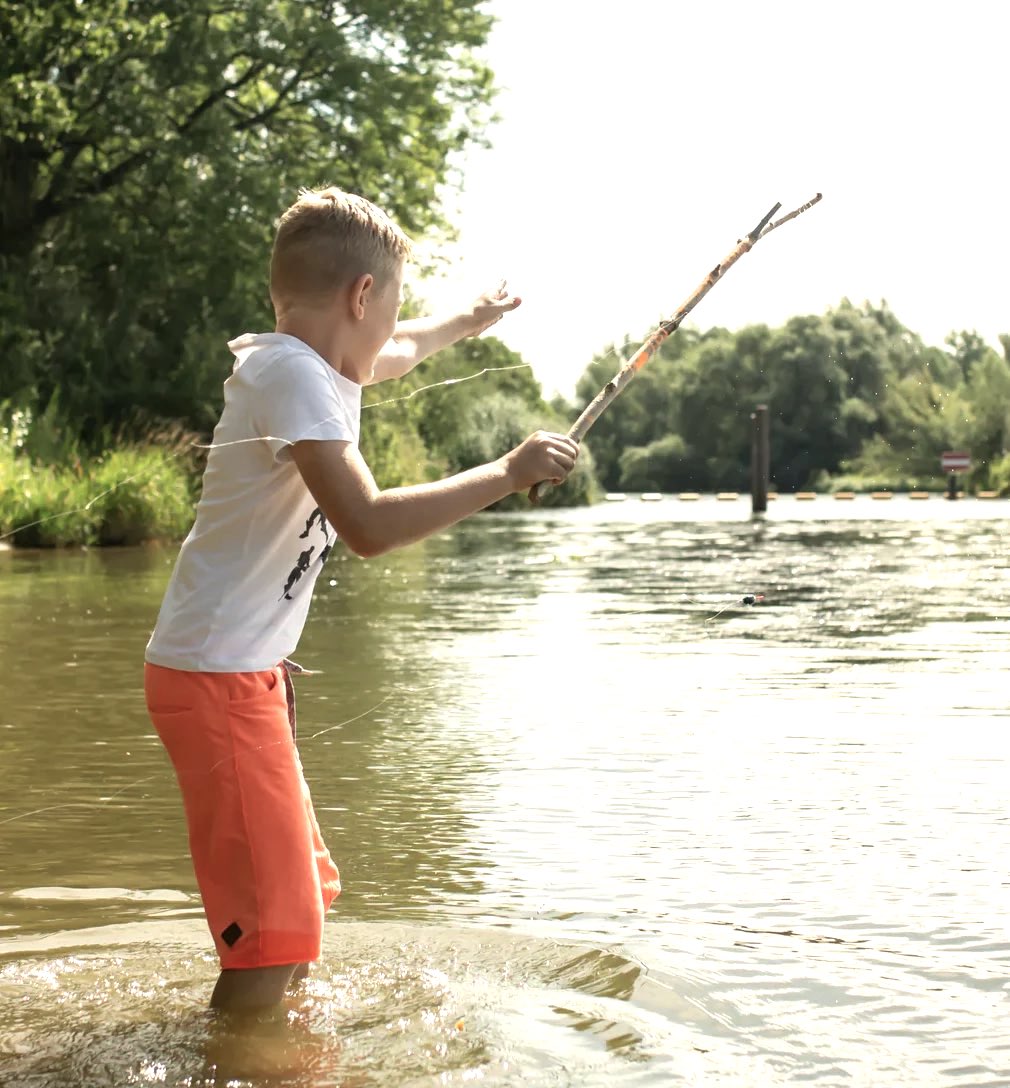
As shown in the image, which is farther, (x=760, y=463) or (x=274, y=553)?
(x=760, y=463)

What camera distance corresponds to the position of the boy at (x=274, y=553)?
10.1 ft

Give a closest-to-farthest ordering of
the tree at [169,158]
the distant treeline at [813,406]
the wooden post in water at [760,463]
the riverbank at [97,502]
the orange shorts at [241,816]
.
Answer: the orange shorts at [241,816] < the riverbank at [97,502] < the tree at [169,158] < the distant treeline at [813,406] < the wooden post in water at [760,463]

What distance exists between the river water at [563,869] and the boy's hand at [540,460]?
3.31ft

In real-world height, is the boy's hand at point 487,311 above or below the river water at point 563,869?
above

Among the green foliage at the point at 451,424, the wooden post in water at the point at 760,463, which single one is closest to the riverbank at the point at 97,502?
the green foliage at the point at 451,424

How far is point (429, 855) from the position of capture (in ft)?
16.2

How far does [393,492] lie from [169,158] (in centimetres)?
2784

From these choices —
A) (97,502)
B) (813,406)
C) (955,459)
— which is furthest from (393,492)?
(955,459)

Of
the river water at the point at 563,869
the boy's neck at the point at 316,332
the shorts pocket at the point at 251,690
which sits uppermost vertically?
the boy's neck at the point at 316,332

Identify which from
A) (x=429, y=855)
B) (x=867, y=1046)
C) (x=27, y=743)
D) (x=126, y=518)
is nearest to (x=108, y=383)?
(x=126, y=518)

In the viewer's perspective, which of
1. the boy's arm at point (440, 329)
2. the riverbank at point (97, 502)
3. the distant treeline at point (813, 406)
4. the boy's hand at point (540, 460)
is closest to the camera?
the boy's hand at point (540, 460)

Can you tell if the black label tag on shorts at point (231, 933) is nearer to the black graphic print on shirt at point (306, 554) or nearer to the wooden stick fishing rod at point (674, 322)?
the black graphic print on shirt at point (306, 554)

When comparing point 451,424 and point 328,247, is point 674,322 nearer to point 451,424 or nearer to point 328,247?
point 328,247

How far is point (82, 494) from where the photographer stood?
21.6m
